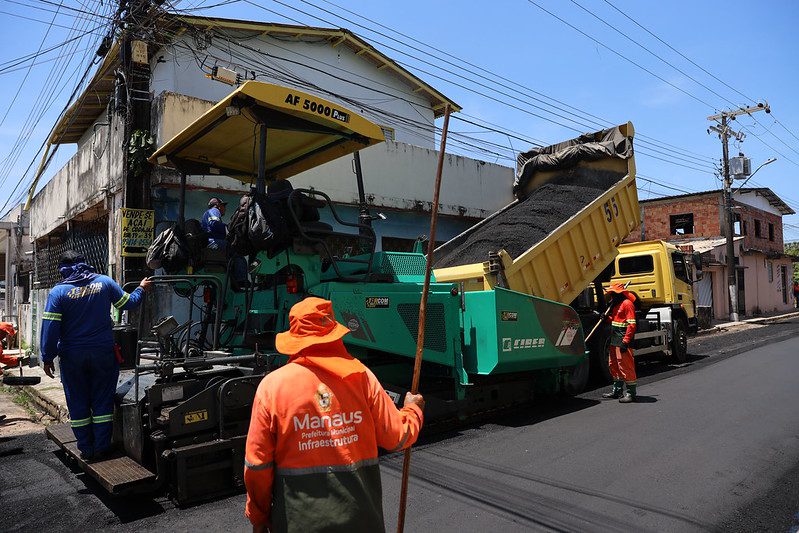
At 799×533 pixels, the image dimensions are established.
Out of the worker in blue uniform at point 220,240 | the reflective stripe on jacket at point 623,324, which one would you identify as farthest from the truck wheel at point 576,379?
the worker in blue uniform at point 220,240

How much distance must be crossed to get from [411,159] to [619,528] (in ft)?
33.3

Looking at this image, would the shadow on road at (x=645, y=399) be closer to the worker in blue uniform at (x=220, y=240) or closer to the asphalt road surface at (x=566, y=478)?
the asphalt road surface at (x=566, y=478)

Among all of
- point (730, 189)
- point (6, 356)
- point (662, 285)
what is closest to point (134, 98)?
point (6, 356)

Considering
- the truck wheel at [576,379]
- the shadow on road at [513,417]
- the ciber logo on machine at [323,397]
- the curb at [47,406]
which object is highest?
the ciber logo on machine at [323,397]

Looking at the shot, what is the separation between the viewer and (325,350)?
79.1 inches

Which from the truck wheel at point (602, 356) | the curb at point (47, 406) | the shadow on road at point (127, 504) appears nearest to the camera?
the shadow on road at point (127, 504)

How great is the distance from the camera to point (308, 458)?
192cm

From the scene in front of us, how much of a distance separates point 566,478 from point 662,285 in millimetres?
7612

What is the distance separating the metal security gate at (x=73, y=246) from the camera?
11305 mm

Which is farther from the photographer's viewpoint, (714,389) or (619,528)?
(714,389)

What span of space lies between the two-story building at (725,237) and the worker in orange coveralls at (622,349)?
17.9m

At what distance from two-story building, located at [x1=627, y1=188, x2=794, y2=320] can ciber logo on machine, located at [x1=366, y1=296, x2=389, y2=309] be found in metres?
21.5

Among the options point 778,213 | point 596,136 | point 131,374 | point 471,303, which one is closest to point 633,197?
point 596,136

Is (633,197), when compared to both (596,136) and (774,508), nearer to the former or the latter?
(596,136)
